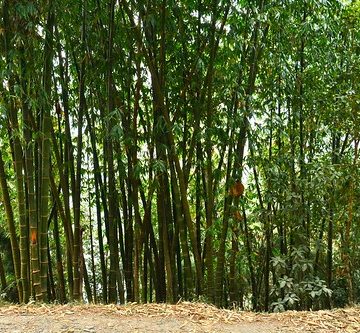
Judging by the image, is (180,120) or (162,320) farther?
(180,120)

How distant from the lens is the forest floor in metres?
2.67

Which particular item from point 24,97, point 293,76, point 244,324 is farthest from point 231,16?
point 244,324

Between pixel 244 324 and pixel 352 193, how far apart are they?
1.98 metres

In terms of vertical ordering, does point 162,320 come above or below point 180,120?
below

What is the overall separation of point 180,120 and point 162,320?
1971 millimetres

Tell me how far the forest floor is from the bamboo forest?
649 millimetres

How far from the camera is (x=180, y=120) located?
428 cm

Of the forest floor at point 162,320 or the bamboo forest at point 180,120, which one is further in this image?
the bamboo forest at point 180,120

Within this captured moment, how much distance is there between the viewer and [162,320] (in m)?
2.81

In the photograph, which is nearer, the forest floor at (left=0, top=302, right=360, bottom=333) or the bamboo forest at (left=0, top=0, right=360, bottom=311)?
the forest floor at (left=0, top=302, right=360, bottom=333)

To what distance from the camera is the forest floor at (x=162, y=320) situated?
8.75 ft

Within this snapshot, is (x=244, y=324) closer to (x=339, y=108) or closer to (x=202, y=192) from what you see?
(x=202, y=192)

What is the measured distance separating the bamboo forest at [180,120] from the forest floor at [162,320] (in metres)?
0.65

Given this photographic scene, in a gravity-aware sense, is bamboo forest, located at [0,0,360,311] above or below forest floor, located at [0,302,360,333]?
above
